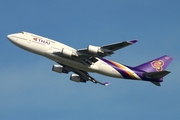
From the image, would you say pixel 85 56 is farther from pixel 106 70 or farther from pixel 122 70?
pixel 122 70

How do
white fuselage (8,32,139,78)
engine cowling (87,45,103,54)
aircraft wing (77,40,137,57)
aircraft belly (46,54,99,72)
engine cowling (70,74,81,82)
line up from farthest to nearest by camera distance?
engine cowling (70,74,81,82), white fuselage (8,32,139,78), aircraft belly (46,54,99,72), engine cowling (87,45,103,54), aircraft wing (77,40,137,57)

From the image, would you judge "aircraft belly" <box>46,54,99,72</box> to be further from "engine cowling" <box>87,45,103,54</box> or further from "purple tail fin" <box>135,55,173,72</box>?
"purple tail fin" <box>135,55,173,72</box>

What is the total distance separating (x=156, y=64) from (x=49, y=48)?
17.4m

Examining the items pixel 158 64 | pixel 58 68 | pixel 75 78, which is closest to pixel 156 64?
pixel 158 64

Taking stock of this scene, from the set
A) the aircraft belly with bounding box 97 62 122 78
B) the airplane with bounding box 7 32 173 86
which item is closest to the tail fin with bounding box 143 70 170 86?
the airplane with bounding box 7 32 173 86

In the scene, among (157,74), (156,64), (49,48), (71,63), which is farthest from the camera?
(156,64)

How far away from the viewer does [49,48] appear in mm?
59844

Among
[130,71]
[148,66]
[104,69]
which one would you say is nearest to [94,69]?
[104,69]

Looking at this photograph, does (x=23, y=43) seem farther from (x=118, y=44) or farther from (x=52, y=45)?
(x=118, y=44)

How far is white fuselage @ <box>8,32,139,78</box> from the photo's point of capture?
5975cm

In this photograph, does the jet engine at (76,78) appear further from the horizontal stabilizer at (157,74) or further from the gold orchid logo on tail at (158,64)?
the gold orchid logo on tail at (158,64)

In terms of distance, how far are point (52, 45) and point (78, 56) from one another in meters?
4.03

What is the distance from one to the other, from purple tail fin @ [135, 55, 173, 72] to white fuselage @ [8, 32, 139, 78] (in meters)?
6.28

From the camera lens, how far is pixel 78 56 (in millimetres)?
59406
